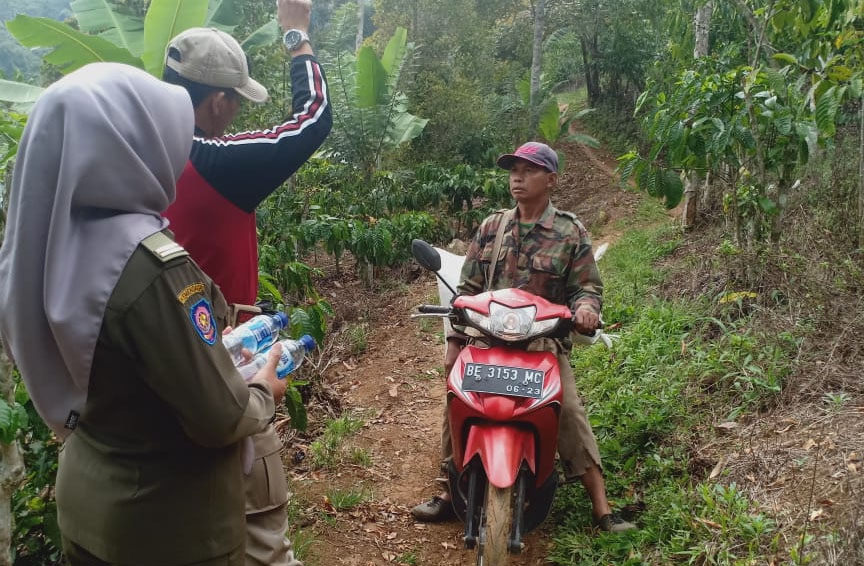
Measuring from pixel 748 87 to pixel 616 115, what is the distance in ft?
44.7

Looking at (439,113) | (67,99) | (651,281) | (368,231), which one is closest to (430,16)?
(439,113)

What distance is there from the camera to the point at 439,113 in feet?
43.8

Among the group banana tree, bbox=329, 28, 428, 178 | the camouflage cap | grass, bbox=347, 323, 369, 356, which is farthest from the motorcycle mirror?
banana tree, bbox=329, 28, 428, 178

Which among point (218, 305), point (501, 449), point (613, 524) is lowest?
point (613, 524)

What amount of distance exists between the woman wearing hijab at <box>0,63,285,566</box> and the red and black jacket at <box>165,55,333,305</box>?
0.57 m

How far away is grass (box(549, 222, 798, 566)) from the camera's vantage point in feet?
8.79

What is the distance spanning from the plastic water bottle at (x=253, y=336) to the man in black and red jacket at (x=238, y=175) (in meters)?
0.34

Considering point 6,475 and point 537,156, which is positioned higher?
point 537,156

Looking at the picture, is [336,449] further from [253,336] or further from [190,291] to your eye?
[190,291]

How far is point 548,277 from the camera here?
10.5ft

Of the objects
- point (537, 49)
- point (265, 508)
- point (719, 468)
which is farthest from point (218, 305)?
point (537, 49)

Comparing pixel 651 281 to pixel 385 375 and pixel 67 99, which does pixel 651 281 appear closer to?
pixel 385 375

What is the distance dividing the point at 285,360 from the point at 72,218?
0.71 meters

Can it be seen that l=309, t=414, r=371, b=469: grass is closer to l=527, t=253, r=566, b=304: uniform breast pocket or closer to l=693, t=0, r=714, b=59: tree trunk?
l=527, t=253, r=566, b=304: uniform breast pocket
